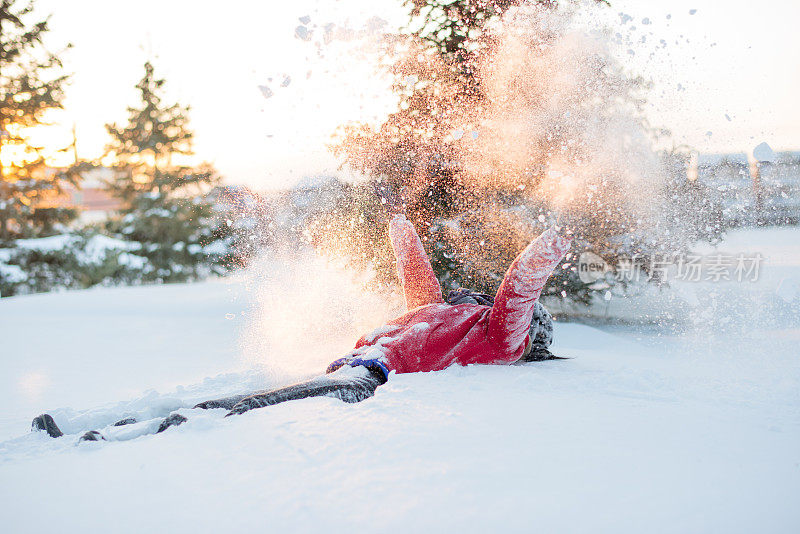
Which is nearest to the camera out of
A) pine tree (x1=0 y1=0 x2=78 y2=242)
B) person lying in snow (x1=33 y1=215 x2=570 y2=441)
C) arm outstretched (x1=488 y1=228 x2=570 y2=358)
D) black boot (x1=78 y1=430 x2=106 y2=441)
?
→ black boot (x1=78 y1=430 x2=106 y2=441)

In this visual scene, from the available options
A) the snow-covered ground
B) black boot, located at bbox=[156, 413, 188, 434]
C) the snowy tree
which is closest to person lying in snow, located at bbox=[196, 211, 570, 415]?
the snow-covered ground

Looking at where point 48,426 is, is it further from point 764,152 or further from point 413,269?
point 764,152

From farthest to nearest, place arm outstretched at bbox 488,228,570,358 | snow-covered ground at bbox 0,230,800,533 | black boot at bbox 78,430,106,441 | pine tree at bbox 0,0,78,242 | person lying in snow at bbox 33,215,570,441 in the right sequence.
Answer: pine tree at bbox 0,0,78,242
arm outstretched at bbox 488,228,570,358
person lying in snow at bbox 33,215,570,441
black boot at bbox 78,430,106,441
snow-covered ground at bbox 0,230,800,533

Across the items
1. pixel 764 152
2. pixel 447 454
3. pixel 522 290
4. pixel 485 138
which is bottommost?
pixel 447 454

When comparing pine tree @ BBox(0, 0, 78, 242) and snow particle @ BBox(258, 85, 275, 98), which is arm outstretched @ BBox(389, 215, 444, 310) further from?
pine tree @ BBox(0, 0, 78, 242)

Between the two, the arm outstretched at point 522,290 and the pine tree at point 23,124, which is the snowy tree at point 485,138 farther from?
the pine tree at point 23,124

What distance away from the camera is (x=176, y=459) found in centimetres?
162

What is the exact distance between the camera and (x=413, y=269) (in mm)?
3348

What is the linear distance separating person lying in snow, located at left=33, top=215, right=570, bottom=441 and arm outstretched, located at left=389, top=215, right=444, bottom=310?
0.82 ft

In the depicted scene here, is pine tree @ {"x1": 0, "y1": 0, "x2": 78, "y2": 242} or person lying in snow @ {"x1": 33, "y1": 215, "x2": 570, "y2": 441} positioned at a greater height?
pine tree @ {"x1": 0, "y1": 0, "x2": 78, "y2": 242}

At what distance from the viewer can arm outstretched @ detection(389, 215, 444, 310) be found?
10.7 feet

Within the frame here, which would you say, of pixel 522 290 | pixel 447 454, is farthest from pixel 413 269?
pixel 447 454

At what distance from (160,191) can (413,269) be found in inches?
470

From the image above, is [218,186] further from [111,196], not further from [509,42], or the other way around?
[509,42]
